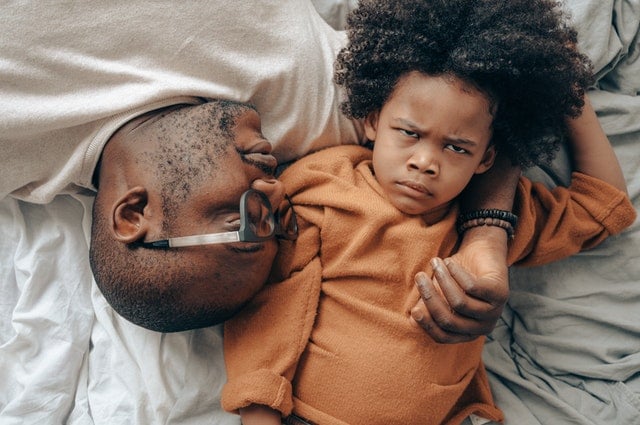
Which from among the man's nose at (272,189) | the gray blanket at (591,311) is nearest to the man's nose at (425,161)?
the man's nose at (272,189)

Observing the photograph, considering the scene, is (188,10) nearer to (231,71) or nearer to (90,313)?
(231,71)

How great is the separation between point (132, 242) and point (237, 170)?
24 cm

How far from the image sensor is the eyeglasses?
1101 millimetres

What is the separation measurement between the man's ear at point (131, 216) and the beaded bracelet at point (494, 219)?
720 mm

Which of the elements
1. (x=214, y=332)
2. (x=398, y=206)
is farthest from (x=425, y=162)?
(x=214, y=332)

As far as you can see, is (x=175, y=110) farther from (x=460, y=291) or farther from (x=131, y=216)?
(x=460, y=291)

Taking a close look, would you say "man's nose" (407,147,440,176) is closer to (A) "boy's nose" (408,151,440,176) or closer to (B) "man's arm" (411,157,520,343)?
(A) "boy's nose" (408,151,440,176)

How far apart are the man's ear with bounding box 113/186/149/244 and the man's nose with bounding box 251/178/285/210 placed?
22 cm

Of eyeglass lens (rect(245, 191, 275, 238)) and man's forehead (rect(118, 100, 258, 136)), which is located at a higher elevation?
man's forehead (rect(118, 100, 258, 136))

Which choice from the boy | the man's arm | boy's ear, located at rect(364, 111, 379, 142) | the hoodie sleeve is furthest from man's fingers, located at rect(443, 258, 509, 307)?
boy's ear, located at rect(364, 111, 379, 142)

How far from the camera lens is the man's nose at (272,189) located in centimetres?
116

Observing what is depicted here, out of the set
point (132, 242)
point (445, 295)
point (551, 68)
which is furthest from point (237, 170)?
point (551, 68)

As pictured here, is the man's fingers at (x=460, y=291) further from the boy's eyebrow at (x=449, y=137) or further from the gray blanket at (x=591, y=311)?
the gray blanket at (x=591, y=311)

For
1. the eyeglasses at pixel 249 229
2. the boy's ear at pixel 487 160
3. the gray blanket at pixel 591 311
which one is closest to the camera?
the eyeglasses at pixel 249 229
